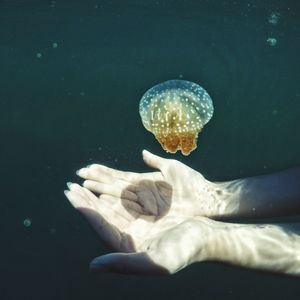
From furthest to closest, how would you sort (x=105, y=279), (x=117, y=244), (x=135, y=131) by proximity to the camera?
(x=135, y=131) < (x=105, y=279) < (x=117, y=244)

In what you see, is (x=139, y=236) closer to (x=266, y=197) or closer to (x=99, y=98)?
(x=266, y=197)

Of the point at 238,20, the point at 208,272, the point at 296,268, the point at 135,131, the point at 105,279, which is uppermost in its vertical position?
the point at 238,20

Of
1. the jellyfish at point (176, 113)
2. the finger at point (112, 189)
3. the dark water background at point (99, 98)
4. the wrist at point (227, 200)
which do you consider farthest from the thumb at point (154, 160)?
the dark water background at point (99, 98)

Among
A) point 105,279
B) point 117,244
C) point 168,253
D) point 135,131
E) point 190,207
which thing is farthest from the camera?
point 135,131

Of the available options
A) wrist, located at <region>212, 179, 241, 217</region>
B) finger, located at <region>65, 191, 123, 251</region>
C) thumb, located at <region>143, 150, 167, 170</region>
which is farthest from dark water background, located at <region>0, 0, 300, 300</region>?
finger, located at <region>65, 191, 123, 251</region>

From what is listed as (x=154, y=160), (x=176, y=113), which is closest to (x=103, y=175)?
(x=154, y=160)

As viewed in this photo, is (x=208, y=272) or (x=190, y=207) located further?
(x=208, y=272)

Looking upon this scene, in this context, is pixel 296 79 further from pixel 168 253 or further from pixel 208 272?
pixel 168 253

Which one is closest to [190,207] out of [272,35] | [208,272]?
[208,272]
